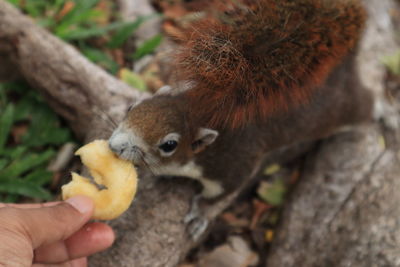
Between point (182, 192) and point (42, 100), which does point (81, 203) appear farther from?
point (42, 100)

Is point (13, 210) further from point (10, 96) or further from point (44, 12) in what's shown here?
point (44, 12)

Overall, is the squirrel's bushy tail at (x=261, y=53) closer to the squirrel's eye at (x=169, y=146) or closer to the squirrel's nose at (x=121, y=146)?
the squirrel's eye at (x=169, y=146)

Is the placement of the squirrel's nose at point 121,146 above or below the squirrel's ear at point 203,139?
above

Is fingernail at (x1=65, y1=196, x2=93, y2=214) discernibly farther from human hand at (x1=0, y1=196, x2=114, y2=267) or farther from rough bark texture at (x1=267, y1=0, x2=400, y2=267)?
rough bark texture at (x1=267, y1=0, x2=400, y2=267)

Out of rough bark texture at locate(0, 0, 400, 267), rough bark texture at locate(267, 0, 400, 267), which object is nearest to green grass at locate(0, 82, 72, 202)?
rough bark texture at locate(0, 0, 400, 267)

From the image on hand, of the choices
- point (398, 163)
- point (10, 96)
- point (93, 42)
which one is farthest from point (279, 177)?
point (10, 96)

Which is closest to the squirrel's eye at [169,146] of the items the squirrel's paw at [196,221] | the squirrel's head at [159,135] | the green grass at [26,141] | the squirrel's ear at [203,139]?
the squirrel's head at [159,135]
